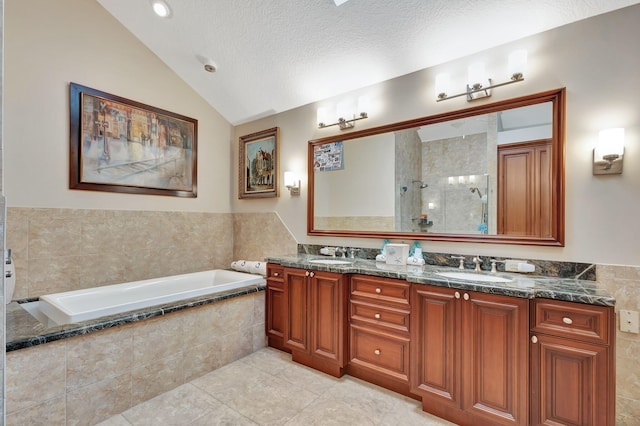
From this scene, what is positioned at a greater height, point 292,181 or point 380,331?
point 292,181

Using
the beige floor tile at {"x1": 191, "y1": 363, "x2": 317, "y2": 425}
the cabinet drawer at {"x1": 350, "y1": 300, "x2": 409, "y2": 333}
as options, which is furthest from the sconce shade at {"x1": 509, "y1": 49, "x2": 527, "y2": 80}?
the beige floor tile at {"x1": 191, "y1": 363, "x2": 317, "y2": 425}

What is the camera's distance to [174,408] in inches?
79.4

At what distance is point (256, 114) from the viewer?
3.64m

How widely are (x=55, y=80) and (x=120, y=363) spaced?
2.39 metres

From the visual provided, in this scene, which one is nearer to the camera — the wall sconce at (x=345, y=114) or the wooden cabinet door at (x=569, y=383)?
the wooden cabinet door at (x=569, y=383)

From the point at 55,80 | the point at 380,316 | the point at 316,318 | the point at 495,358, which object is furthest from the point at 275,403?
the point at 55,80

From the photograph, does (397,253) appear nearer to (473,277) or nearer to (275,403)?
(473,277)

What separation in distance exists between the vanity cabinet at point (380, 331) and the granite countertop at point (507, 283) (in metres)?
0.08

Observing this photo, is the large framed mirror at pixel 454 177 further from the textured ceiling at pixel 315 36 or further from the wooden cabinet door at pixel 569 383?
the wooden cabinet door at pixel 569 383

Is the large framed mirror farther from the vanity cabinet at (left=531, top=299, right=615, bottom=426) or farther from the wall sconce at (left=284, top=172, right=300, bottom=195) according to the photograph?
the vanity cabinet at (left=531, top=299, right=615, bottom=426)

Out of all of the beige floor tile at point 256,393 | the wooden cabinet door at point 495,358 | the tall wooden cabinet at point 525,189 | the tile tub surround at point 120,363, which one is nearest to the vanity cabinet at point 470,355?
the wooden cabinet door at point 495,358

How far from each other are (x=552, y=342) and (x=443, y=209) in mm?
1133

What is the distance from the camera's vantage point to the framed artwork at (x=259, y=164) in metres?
3.55

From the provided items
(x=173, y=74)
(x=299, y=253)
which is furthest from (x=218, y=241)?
(x=173, y=74)
